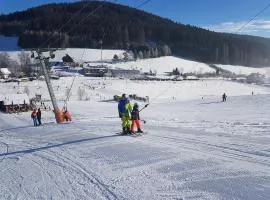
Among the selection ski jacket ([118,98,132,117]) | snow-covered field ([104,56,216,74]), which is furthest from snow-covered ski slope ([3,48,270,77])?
ski jacket ([118,98,132,117])

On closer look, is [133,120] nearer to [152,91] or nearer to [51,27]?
[152,91]

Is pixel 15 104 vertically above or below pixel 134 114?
below

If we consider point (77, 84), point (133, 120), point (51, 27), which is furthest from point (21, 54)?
point (133, 120)

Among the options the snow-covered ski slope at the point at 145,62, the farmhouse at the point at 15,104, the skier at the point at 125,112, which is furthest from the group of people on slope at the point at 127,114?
the snow-covered ski slope at the point at 145,62

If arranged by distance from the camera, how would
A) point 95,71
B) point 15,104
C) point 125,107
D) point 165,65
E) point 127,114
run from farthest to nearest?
point 165,65, point 95,71, point 15,104, point 127,114, point 125,107

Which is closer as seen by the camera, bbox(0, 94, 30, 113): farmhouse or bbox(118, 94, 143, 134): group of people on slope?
bbox(118, 94, 143, 134): group of people on slope

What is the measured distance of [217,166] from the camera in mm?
12484

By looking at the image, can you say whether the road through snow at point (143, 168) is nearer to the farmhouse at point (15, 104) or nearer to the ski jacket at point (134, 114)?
the ski jacket at point (134, 114)

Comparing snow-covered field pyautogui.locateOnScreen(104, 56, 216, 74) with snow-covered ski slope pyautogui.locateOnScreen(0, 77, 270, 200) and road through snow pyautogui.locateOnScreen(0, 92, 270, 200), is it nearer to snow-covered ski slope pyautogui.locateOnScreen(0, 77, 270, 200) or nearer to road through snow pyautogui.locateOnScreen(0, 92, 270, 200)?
snow-covered ski slope pyautogui.locateOnScreen(0, 77, 270, 200)

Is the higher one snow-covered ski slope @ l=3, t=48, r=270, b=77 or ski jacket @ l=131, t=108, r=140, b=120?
snow-covered ski slope @ l=3, t=48, r=270, b=77

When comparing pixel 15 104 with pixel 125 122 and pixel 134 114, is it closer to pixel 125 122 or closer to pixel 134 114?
pixel 125 122

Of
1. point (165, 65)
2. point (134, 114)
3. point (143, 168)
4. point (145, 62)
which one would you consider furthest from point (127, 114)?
point (145, 62)

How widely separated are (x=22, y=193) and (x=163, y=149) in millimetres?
5665

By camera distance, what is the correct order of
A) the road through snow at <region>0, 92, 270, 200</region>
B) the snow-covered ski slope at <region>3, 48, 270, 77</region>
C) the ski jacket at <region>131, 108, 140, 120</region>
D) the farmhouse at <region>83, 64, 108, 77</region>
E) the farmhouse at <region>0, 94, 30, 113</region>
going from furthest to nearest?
the snow-covered ski slope at <region>3, 48, 270, 77</region>
the farmhouse at <region>83, 64, 108, 77</region>
the farmhouse at <region>0, 94, 30, 113</region>
the ski jacket at <region>131, 108, 140, 120</region>
the road through snow at <region>0, 92, 270, 200</region>
